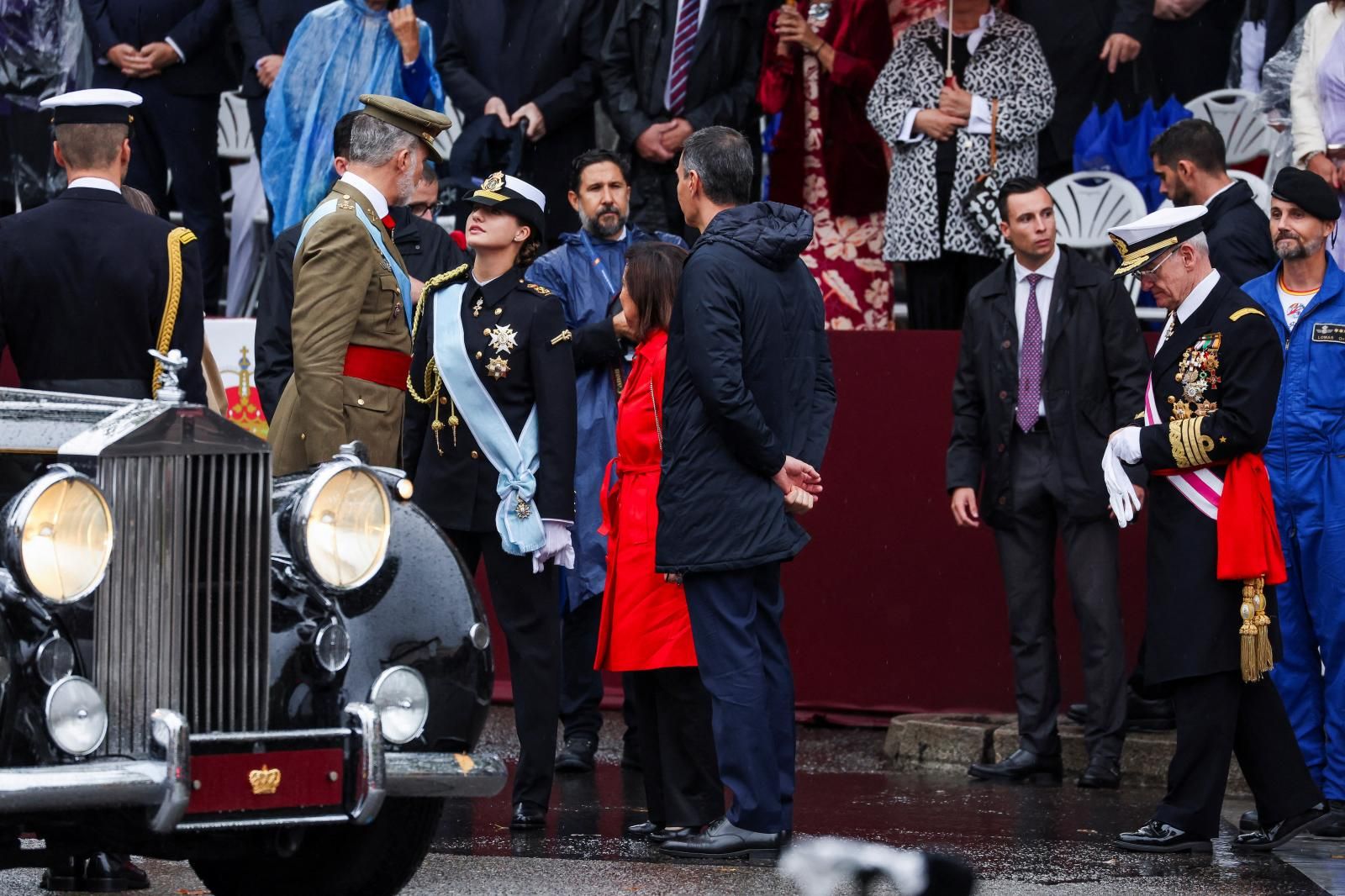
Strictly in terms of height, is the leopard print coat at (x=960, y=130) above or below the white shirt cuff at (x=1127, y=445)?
above

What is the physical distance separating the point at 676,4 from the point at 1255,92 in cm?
275

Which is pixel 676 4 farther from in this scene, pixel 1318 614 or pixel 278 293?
pixel 1318 614

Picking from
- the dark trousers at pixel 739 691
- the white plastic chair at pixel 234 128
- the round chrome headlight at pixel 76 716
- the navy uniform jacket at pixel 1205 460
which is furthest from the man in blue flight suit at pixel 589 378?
the white plastic chair at pixel 234 128

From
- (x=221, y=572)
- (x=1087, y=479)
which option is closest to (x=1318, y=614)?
(x=1087, y=479)

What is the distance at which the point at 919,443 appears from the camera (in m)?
9.59

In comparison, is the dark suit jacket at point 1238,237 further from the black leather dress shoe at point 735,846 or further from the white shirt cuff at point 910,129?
the black leather dress shoe at point 735,846

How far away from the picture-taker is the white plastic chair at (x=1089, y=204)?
1007cm

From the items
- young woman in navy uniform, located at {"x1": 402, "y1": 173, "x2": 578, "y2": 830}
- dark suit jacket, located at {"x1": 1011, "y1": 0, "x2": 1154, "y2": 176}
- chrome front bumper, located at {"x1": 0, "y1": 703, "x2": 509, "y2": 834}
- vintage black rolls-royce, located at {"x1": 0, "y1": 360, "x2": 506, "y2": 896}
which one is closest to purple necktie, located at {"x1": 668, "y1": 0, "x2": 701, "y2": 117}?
dark suit jacket, located at {"x1": 1011, "y1": 0, "x2": 1154, "y2": 176}

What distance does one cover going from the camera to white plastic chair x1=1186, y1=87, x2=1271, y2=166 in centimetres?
1024

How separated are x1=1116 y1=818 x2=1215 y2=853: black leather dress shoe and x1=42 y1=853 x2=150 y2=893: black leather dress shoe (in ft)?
9.80

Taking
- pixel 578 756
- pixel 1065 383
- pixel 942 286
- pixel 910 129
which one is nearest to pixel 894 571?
pixel 942 286

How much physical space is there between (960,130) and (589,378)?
235 centimetres

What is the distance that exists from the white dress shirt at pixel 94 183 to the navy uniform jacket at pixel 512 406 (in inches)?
45.5

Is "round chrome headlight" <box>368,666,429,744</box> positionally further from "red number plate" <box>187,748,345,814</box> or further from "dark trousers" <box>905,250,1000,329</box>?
"dark trousers" <box>905,250,1000,329</box>
